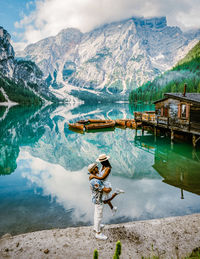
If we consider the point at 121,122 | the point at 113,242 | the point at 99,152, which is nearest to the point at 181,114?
the point at 99,152

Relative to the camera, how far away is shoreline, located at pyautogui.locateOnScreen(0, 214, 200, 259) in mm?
6762

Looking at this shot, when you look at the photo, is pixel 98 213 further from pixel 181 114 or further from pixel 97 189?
pixel 181 114

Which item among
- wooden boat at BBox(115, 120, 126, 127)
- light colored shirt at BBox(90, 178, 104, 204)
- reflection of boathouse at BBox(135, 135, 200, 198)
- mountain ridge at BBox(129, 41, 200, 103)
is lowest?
reflection of boathouse at BBox(135, 135, 200, 198)

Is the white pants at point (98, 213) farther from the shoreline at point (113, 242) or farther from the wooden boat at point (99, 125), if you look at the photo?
the wooden boat at point (99, 125)

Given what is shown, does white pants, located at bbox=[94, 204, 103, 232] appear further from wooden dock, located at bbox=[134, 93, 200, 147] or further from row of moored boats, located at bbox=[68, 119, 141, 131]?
row of moored boats, located at bbox=[68, 119, 141, 131]

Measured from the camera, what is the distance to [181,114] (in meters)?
29.8

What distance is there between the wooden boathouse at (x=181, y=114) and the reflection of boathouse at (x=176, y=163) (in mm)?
2299

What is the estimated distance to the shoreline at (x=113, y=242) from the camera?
22.2 ft

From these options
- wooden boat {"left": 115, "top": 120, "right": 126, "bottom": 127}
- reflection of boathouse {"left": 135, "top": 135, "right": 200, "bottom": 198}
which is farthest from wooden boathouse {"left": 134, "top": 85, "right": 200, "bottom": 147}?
wooden boat {"left": 115, "top": 120, "right": 126, "bottom": 127}

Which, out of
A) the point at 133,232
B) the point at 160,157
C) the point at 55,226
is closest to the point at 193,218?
the point at 133,232

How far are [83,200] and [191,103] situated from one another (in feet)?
70.2

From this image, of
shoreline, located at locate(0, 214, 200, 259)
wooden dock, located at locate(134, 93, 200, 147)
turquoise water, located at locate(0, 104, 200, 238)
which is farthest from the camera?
wooden dock, located at locate(134, 93, 200, 147)

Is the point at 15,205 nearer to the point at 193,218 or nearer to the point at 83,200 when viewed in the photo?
the point at 83,200

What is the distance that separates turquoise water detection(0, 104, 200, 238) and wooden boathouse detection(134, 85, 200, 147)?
265cm
